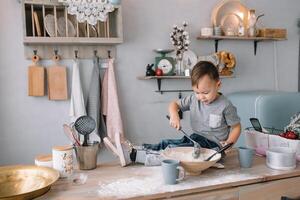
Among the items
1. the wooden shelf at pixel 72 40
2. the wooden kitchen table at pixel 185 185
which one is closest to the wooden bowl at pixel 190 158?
the wooden kitchen table at pixel 185 185

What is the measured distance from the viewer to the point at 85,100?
8.63ft

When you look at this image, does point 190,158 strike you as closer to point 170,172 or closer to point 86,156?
point 170,172

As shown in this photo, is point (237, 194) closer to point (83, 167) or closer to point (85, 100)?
point (83, 167)

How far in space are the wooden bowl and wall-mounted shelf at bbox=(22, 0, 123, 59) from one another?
4.46ft

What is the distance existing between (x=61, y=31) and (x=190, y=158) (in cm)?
157

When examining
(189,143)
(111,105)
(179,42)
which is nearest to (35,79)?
(111,105)

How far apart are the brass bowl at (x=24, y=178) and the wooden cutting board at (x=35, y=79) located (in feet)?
4.20

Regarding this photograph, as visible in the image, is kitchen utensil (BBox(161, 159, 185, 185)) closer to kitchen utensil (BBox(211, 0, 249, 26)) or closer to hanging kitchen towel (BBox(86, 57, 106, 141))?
hanging kitchen towel (BBox(86, 57, 106, 141))

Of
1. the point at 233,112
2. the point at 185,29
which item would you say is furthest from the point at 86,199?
the point at 185,29

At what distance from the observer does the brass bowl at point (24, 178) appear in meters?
1.18

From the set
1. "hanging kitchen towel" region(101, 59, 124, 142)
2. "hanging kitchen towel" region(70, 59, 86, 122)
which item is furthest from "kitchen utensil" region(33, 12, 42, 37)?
"hanging kitchen towel" region(101, 59, 124, 142)

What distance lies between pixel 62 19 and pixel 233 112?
1.55 m

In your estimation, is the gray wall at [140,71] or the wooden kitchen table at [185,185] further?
the gray wall at [140,71]

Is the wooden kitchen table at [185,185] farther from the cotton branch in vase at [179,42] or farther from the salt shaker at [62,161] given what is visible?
the cotton branch in vase at [179,42]
